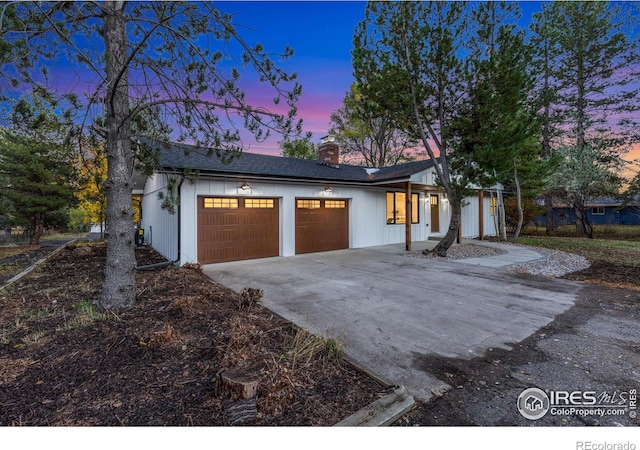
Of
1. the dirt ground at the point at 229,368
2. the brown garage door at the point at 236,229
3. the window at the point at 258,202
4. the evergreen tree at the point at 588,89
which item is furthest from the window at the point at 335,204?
the evergreen tree at the point at 588,89

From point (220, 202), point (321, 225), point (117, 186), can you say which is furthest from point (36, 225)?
point (117, 186)

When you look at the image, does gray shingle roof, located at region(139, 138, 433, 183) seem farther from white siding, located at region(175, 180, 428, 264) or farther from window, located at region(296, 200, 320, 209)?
window, located at region(296, 200, 320, 209)

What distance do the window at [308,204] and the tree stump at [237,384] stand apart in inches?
306

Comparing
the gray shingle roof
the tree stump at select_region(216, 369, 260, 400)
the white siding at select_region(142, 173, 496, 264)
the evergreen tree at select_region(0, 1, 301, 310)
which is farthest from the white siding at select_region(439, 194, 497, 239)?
the tree stump at select_region(216, 369, 260, 400)

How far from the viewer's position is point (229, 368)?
2186 millimetres

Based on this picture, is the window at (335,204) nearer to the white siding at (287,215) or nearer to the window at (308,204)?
the white siding at (287,215)

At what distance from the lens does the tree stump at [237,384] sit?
194cm

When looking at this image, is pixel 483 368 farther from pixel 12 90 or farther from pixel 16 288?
pixel 16 288

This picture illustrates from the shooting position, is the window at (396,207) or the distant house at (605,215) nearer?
the window at (396,207)

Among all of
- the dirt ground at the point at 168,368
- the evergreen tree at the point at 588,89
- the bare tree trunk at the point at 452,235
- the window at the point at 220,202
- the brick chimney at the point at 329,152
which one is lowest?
the dirt ground at the point at 168,368

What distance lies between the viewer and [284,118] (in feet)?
13.1

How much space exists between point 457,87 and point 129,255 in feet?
31.6

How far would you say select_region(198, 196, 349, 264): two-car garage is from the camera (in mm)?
7973
